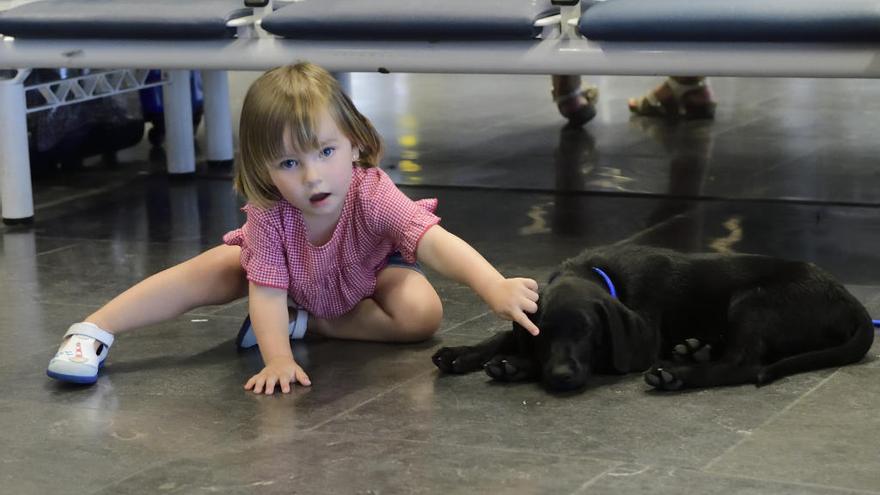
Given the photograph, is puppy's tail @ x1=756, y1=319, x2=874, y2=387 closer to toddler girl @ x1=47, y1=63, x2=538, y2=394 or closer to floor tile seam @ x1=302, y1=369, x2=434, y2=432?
toddler girl @ x1=47, y1=63, x2=538, y2=394

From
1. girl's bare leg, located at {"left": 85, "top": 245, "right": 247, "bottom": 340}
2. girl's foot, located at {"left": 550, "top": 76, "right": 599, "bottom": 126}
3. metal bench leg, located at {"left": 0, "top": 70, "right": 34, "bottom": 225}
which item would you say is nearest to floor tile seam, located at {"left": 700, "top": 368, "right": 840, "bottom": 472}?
girl's bare leg, located at {"left": 85, "top": 245, "right": 247, "bottom": 340}

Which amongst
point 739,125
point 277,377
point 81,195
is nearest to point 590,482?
point 277,377

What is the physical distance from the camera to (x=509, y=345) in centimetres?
237

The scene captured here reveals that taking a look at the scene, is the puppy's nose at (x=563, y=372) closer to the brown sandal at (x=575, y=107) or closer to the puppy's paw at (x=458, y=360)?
the puppy's paw at (x=458, y=360)

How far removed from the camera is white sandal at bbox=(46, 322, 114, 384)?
2365mm

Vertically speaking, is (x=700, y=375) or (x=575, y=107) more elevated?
(x=700, y=375)

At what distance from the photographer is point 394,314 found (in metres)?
2.57

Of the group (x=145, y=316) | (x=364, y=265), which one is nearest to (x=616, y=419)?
(x=364, y=265)

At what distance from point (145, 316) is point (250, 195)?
13.7 inches

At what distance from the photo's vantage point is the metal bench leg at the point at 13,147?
3.79m

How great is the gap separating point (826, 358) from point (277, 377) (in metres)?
0.94

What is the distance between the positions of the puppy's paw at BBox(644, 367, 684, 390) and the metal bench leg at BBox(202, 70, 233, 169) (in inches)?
108

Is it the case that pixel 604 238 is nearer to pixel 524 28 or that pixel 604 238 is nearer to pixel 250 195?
pixel 524 28

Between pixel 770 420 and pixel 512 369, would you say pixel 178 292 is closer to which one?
pixel 512 369
